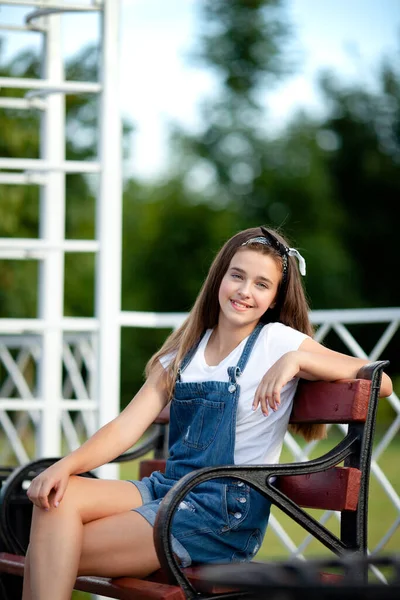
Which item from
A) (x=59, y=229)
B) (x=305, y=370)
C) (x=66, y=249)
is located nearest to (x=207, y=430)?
(x=305, y=370)

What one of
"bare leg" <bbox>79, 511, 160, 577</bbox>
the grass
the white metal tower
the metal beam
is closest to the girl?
"bare leg" <bbox>79, 511, 160, 577</bbox>

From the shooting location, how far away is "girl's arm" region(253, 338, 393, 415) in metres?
2.13

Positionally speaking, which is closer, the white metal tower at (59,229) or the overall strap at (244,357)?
the overall strap at (244,357)

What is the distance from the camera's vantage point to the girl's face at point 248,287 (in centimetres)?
234

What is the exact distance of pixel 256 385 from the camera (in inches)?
89.0

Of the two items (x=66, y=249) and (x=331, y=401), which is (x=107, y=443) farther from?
(x=66, y=249)

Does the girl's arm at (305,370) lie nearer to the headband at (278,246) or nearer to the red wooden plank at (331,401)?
the red wooden plank at (331,401)

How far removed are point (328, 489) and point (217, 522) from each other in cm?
25

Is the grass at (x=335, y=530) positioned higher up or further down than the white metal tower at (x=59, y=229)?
further down

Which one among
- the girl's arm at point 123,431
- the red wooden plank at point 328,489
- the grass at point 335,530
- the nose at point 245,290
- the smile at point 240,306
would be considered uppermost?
the nose at point 245,290

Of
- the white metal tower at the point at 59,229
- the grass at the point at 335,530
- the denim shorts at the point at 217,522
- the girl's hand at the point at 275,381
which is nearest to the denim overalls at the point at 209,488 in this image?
the denim shorts at the point at 217,522

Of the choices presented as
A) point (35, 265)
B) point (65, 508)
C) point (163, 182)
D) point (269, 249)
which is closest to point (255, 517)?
point (65, 508)

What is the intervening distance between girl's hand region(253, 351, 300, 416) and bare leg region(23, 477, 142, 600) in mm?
392

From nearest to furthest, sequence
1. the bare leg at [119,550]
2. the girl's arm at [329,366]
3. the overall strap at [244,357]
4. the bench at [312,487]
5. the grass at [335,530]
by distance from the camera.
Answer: the bench at [312,487]
the bare leg at [119,550]
the girl's arm at [329,366]
the overall strap at [244,357]
the grass at [335,530]
